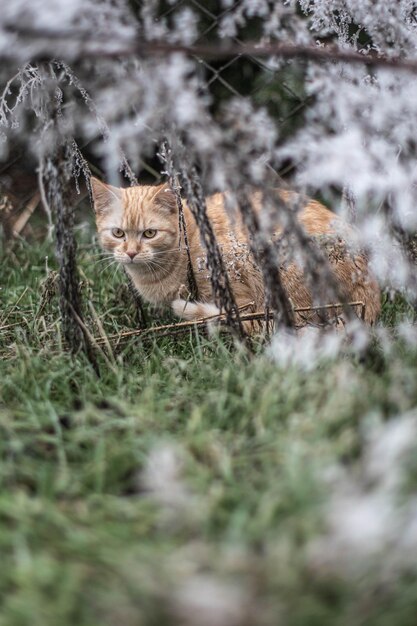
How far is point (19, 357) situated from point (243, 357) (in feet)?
1.80

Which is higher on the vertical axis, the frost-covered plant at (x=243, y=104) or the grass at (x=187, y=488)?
the frost-covered plant at (x=243, y=104)

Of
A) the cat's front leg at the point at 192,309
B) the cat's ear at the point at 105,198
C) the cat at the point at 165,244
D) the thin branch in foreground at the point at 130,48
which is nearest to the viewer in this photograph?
the thin branch in foreground at the point at 130,48

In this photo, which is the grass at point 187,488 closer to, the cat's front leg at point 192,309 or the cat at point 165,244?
the cat's front leg at point 192,309

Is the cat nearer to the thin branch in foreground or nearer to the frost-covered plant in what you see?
the frost-covered plant

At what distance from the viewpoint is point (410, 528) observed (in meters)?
1.06

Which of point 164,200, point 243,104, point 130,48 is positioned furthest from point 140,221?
point 130,48

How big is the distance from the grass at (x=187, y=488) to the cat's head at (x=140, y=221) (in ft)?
2.74

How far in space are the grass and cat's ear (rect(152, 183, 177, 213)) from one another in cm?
88

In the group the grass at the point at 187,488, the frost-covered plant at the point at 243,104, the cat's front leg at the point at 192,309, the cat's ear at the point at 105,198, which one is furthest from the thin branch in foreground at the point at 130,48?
the cat's ear at the point at 105,198

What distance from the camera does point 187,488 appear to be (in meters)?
1.21

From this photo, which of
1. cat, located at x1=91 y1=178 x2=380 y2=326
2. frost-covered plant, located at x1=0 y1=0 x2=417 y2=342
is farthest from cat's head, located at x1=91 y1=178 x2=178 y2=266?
Result: frost-covered plant, located at x1=0 y1=0 x2=417 y2=342

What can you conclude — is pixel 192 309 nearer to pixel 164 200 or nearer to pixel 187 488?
pixel 164 200

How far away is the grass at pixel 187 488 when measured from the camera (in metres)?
1.01

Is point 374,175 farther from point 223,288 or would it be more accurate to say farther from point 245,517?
point 245,517
